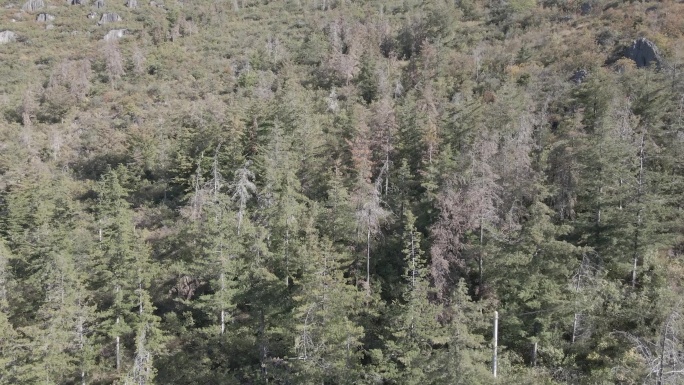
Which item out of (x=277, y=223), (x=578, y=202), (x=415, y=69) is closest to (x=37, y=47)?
(x=415, y=69)

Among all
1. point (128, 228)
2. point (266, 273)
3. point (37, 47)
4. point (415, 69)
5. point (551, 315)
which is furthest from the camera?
point (37, 47)

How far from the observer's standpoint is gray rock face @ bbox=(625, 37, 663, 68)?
48606 millimetres

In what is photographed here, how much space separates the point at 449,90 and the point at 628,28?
93.9ft

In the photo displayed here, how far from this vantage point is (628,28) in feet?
190

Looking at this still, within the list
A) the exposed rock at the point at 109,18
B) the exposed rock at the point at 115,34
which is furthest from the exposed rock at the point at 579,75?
the exposed rock at the point at 109,18

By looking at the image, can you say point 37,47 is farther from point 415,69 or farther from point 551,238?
point 551,238

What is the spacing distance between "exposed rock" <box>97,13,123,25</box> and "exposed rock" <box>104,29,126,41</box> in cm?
780

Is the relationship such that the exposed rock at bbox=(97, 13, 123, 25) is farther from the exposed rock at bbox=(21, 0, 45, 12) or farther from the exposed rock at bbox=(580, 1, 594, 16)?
the exposed rock at bbox=(580, 1, 594, 16)

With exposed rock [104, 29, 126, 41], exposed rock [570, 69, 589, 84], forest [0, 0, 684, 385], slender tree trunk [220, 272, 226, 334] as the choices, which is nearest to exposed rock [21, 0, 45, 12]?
exposed rock [104, 29, 126, 41]

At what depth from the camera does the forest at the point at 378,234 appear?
813 inches

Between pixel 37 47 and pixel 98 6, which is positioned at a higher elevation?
pixel 98 6

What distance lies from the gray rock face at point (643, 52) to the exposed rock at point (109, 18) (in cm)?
9977

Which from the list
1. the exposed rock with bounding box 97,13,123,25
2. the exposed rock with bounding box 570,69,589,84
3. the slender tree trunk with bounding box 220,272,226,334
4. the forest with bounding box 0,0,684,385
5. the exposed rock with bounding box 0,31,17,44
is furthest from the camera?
the exposed rock with bounding box 97,13,123,25

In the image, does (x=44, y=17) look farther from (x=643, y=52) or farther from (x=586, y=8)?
(x=643, y=52)
